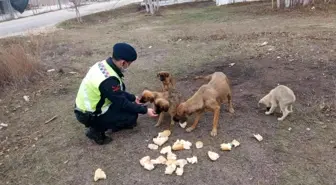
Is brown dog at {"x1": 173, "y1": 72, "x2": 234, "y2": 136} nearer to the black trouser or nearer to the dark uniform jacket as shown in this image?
Answer: the dark uniform jacket

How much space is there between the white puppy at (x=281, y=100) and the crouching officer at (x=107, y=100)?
156cm

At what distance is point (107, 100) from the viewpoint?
14.4ft

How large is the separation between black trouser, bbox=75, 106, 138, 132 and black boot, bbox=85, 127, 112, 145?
54mm

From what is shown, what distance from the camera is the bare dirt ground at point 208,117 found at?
3.70m

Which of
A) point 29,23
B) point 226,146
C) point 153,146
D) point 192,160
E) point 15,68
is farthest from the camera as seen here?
point 29,23

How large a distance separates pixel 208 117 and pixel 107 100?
4.70 ft

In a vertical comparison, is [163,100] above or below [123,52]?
below

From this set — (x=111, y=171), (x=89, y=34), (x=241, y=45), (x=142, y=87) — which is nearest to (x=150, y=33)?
(x=89, y=34)

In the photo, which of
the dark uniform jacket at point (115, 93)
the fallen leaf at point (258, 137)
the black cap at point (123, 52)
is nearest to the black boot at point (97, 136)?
the dark uniform jacket at point (115, 93)

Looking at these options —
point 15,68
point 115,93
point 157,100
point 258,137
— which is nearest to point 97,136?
point 115,93

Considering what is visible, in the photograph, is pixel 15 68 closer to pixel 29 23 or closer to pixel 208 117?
pixel 208 117

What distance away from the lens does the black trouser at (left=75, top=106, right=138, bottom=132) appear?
4387 mm

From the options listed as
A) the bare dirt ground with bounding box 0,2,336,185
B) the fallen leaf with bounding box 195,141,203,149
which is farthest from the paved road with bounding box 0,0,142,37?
the fallen leaf with bounding box 195,141,203,149

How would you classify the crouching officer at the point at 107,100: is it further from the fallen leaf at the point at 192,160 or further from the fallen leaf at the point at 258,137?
the fallen leaf at the point at 258,137
